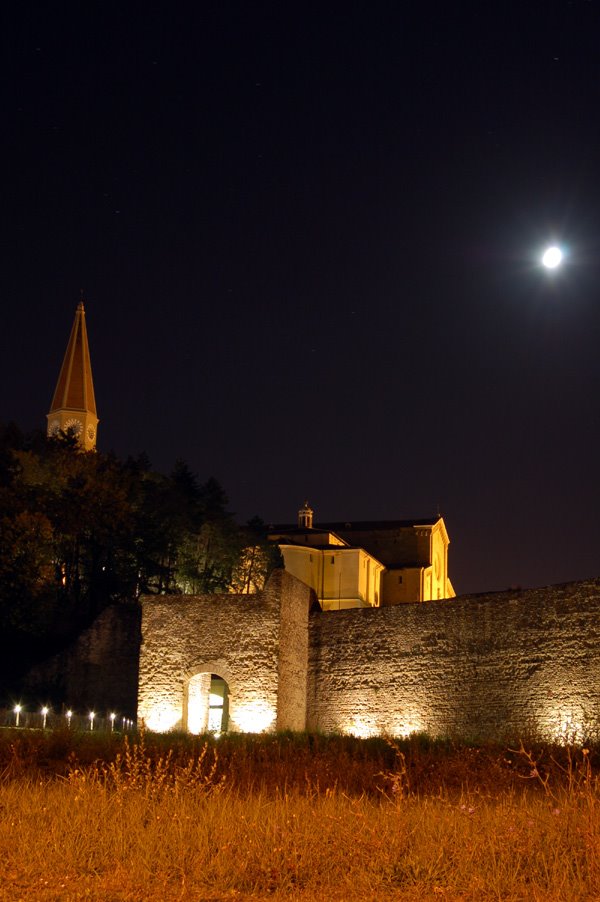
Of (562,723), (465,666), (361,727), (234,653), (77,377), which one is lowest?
(361,727)

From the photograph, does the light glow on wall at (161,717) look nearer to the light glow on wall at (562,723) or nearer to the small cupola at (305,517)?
the light glow on wall at (562,723)

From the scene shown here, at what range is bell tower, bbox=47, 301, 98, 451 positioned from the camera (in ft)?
288

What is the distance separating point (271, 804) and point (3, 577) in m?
27.7

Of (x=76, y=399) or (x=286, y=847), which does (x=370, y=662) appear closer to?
(x=286, y=847)

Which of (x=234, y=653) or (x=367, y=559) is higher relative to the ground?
(x=367, y=559)

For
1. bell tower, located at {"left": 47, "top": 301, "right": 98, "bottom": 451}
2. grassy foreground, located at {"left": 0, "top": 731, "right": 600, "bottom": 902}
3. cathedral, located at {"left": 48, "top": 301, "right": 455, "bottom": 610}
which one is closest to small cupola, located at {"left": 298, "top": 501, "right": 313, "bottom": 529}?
cathedral, located at {"left": 48, "top": 301, "right": 455, "bottom": 610}

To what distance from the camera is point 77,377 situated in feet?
296

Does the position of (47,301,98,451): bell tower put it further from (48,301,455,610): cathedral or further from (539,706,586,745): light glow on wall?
(539,706,586,745): light glow on wall

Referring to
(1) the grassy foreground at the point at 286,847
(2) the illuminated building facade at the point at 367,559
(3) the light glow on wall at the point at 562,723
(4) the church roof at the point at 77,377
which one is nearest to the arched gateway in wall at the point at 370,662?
(3) the light glow on wall at the point at 562,723

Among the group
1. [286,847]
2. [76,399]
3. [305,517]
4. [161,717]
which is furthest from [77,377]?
[286,847]

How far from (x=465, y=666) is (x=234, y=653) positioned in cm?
589

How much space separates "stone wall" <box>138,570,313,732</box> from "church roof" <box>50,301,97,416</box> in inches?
2405

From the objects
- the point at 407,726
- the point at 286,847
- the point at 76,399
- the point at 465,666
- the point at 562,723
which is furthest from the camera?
the point at 76,399

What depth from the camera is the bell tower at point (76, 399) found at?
8788 cm
